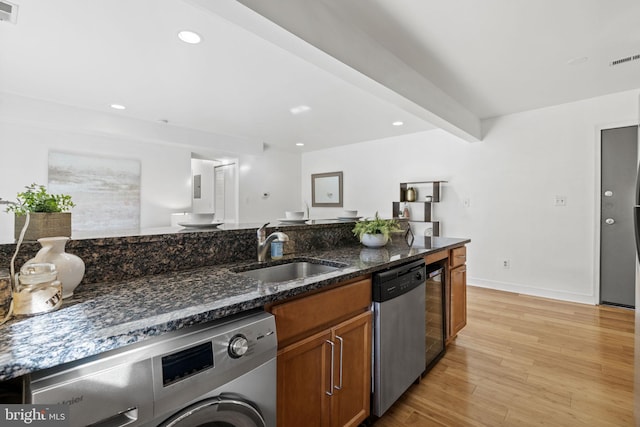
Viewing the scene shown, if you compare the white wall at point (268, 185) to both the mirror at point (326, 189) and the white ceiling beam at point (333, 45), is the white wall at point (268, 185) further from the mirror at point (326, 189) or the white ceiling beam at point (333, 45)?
the white ceiling beam at point (333, 45)

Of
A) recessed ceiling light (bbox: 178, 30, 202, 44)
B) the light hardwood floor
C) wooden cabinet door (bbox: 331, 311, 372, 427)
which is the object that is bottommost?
the light hardwood floor

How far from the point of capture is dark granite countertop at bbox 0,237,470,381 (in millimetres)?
649

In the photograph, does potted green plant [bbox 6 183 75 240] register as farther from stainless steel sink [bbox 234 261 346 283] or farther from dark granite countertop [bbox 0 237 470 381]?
stainless steel sink [bbox 234 261 346 283]

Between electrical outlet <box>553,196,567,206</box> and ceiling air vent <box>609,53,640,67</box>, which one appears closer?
ceiling air vent <box>609,53,640,67</box>

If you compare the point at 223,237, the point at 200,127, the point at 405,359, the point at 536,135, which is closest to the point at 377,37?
the point at 223,237

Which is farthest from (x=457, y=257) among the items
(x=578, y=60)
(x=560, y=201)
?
(x=560, y=201)

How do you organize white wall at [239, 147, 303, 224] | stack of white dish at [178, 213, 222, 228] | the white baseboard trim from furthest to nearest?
white wall at [239, 147, 303, 224] → the white baseboard trim → stack of white dish at [178, 213, 222, 228]

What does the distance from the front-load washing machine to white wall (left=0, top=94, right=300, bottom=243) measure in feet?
8.93

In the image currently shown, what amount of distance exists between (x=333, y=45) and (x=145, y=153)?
3.92 metres

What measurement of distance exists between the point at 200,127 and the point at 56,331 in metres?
4.46

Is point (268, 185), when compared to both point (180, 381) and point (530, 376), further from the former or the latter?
point (180, 381)

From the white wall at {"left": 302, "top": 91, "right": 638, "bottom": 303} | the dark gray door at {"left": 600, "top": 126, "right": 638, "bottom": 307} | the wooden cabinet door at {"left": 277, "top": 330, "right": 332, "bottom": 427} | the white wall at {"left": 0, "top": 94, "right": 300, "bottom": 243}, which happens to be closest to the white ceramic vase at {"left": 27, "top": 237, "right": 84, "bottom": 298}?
the wooden cabinet door at {"left": 277, "top": 330, "right": 332, "bottom": 427}

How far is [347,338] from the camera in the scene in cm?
138

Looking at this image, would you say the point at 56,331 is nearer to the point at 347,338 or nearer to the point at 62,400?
the point at 62,400
